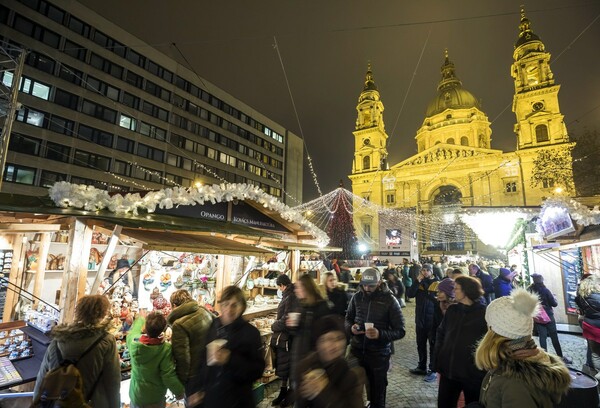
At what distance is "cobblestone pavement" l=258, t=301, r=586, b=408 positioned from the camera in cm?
493

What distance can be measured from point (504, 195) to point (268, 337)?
47.2 meters

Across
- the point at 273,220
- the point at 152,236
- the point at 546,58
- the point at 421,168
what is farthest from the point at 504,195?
the point at 152,236

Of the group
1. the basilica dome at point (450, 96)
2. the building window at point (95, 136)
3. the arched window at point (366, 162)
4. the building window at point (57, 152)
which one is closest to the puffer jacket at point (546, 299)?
the building window at point (57, 152)

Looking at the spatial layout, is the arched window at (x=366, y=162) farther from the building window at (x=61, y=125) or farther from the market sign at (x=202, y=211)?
the market sign at (x=202, y=211)

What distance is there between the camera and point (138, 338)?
3.43 m

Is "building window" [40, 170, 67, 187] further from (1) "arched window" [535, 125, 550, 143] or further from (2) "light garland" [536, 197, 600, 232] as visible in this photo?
(1) "arched window" [535, 125, 550, 143]

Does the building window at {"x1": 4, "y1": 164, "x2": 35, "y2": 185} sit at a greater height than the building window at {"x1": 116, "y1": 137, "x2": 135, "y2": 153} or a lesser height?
lesser

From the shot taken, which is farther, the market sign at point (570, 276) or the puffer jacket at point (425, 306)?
the market sign at point (570, 276)

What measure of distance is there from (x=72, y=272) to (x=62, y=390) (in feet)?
6.52

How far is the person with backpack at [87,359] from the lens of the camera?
243 cm

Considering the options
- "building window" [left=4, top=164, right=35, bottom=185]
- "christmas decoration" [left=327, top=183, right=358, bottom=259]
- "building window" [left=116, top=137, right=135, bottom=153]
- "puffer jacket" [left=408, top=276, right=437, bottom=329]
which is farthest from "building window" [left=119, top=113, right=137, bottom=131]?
"puffer jacket" [left=408, top=276, right=437, bottom=329]

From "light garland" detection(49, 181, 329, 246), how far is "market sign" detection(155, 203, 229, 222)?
0.30ft

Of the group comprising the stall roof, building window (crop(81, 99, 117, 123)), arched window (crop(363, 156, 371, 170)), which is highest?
arched window (crop(363, 156, 371, 170))

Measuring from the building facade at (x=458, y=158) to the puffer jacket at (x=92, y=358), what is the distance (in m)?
35.1
